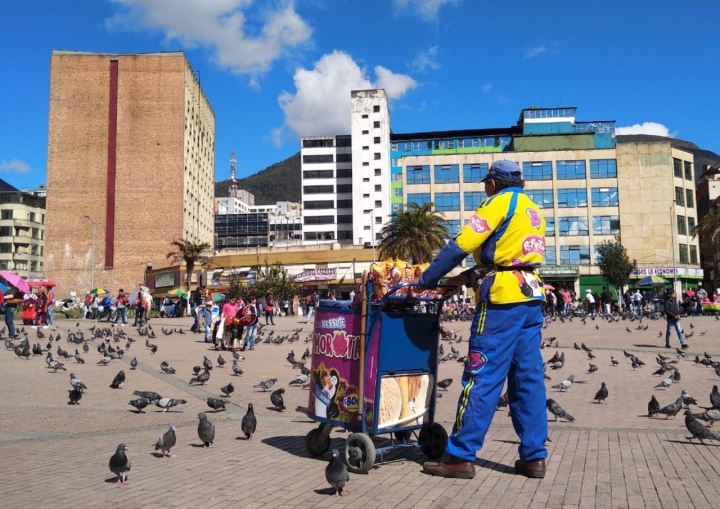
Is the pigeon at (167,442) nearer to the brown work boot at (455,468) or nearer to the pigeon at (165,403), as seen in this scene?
the brown work boot at (455,468)

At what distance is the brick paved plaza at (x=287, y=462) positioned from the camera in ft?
15.0

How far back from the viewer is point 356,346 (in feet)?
17.8

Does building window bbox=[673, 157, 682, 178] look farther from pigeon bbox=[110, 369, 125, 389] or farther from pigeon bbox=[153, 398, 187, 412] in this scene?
pigeon bbox=[153, 398, 187, 412]

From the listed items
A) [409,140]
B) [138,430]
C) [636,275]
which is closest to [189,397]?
[138,430]

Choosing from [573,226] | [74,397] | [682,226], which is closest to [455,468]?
[74,397]

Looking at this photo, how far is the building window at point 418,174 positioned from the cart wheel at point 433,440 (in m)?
65.7

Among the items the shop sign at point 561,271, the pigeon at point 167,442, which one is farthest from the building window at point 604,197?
the pigeon at point 167,442

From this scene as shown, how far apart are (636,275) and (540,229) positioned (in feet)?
209

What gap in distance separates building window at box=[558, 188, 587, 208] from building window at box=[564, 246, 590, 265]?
4558 mm

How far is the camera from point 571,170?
67.9 metres

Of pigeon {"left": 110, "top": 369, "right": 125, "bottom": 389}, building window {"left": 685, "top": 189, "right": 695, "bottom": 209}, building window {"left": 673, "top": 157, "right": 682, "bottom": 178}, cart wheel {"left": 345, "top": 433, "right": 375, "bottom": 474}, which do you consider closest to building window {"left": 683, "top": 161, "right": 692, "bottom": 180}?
building window {"left": 673, "top": 157, "right": 682, "bottom": 178}

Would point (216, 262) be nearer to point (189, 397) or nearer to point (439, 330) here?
point (189, 397)

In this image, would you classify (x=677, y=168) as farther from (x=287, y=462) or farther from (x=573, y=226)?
(x=287, y=462)

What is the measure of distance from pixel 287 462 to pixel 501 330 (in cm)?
234
